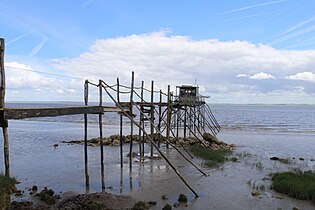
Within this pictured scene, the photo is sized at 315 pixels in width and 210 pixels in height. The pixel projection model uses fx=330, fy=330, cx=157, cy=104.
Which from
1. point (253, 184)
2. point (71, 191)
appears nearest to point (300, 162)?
point (253, 184)

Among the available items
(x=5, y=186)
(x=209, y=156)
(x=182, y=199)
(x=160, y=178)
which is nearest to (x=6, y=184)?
(x=5, y=186)

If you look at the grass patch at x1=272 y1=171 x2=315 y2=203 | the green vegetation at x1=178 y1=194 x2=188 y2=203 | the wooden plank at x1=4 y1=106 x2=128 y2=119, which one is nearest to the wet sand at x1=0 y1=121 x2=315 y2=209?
the green vegetation at x1=178 y1=194 x2=188 y2=203

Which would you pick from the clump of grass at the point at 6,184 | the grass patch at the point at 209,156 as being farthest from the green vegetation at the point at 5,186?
the grass patch at the point at 209,156

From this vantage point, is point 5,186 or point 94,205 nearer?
point 94,205

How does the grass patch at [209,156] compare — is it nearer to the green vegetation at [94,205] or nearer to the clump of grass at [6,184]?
the green vegetation at [94,205]

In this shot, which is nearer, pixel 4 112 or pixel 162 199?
pixel 4 112

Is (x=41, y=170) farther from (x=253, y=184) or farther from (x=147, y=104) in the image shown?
(x=253, y=184)

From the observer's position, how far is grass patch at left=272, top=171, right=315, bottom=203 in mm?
12220

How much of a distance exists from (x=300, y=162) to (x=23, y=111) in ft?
59.2

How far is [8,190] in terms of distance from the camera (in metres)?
10.9

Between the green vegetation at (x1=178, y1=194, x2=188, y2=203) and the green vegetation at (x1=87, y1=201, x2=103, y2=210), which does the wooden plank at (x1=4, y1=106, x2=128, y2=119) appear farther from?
the green vegetation at (x1=178, y1=194, x2=188, y2=203)

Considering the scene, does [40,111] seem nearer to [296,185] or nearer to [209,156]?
[296,185]

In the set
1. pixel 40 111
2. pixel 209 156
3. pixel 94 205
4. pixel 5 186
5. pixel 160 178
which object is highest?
pixel 40 111

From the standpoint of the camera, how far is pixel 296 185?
13.0 m
